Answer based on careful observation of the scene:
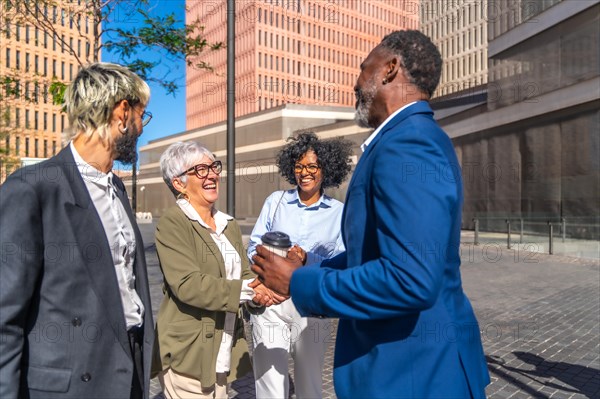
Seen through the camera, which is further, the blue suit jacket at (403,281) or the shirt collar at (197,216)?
the shirt collar at (197,216)

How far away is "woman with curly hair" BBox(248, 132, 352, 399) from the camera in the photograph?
357 centimetres

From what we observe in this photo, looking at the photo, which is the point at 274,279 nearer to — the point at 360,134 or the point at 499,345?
the point at 499,345

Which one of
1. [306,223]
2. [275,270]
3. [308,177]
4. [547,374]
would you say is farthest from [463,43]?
[275,270]

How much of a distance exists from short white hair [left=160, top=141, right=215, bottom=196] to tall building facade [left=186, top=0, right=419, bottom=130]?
235 ft

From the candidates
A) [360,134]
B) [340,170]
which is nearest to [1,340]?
[340,170]

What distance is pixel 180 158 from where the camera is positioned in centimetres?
330

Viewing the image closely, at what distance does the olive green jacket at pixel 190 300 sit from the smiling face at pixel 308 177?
1.21 metres

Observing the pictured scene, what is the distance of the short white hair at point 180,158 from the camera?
3.29 m

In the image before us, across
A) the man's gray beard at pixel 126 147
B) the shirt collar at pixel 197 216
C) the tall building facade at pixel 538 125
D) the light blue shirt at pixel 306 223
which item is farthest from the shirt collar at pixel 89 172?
the tall building facade at pixel 538 125

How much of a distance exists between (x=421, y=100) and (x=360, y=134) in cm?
4979

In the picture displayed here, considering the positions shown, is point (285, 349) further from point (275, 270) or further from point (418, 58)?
point (418, 58)

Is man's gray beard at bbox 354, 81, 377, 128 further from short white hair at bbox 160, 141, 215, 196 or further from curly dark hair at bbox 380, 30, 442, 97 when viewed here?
short white hair at bbox 160, 141, 215, 196

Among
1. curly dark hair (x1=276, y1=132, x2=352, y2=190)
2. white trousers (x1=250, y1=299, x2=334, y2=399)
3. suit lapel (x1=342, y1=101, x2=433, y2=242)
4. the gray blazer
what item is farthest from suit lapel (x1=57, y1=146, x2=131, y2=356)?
Answer: curly dark hair (x1=276, y1=132, x2=352, y2=190)

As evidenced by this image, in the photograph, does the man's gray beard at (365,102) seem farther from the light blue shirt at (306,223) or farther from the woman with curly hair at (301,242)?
the light blue shirt at (306,223)
